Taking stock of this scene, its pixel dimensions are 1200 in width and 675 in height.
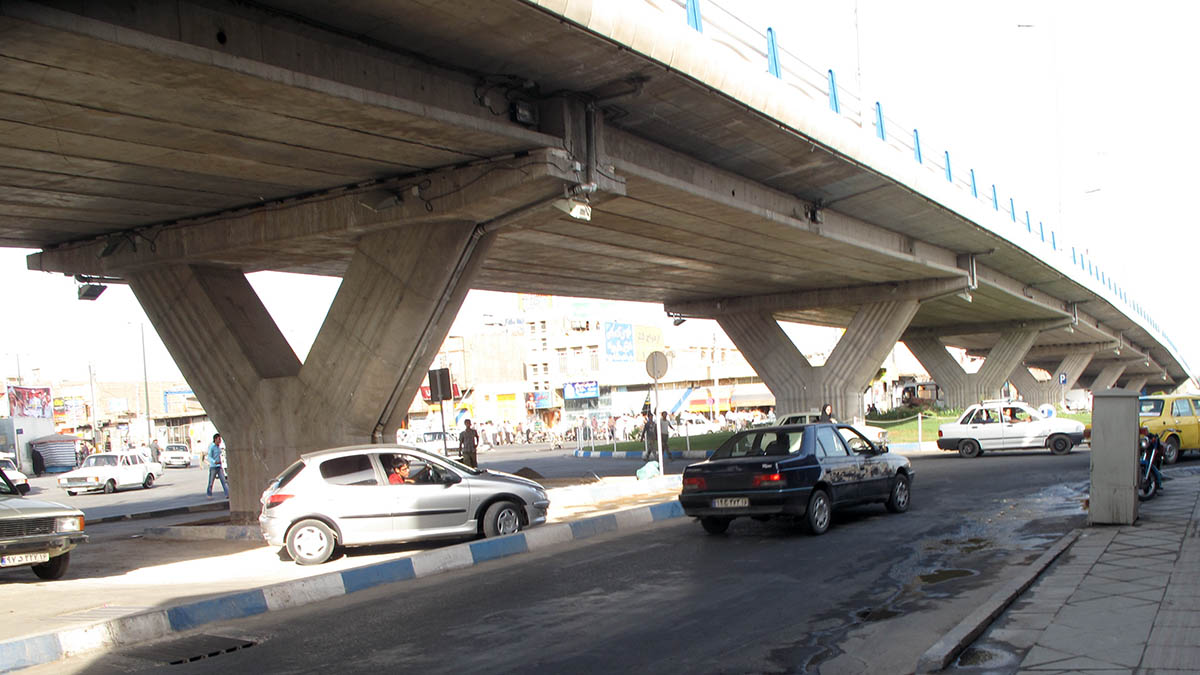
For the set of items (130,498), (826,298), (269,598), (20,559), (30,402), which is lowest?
(130,498)

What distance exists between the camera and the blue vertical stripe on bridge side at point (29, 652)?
733 centimetres

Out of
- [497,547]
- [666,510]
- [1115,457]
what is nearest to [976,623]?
[1115,457]

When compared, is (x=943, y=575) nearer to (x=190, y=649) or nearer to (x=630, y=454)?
(x=190, y=649)

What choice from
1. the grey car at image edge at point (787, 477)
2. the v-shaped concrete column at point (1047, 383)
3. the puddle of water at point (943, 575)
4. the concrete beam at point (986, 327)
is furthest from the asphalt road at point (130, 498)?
the v-shaped concrete column at point (1047, 383)

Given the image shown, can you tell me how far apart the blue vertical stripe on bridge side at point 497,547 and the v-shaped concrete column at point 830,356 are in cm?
2694

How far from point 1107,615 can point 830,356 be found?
107ft

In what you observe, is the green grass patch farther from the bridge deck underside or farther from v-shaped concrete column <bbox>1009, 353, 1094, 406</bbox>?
v-shaped concrete column <bbox>1009, 353, 1094, 406</bbox>

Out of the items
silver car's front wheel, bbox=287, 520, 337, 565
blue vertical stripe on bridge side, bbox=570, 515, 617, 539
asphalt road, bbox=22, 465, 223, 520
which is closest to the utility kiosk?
blue vertical stripe on bridge side, bbox=570, 515, 617, 539

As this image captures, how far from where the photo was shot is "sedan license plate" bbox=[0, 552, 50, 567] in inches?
416

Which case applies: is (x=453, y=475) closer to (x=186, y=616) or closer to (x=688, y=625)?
(x=186, y=616)

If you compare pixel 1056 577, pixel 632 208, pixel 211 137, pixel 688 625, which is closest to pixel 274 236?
pixel 211 137

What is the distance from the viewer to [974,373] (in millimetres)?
59625

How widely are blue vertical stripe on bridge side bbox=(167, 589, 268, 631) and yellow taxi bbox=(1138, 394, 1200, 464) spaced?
19.6 m

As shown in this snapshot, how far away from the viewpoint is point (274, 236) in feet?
54.1
